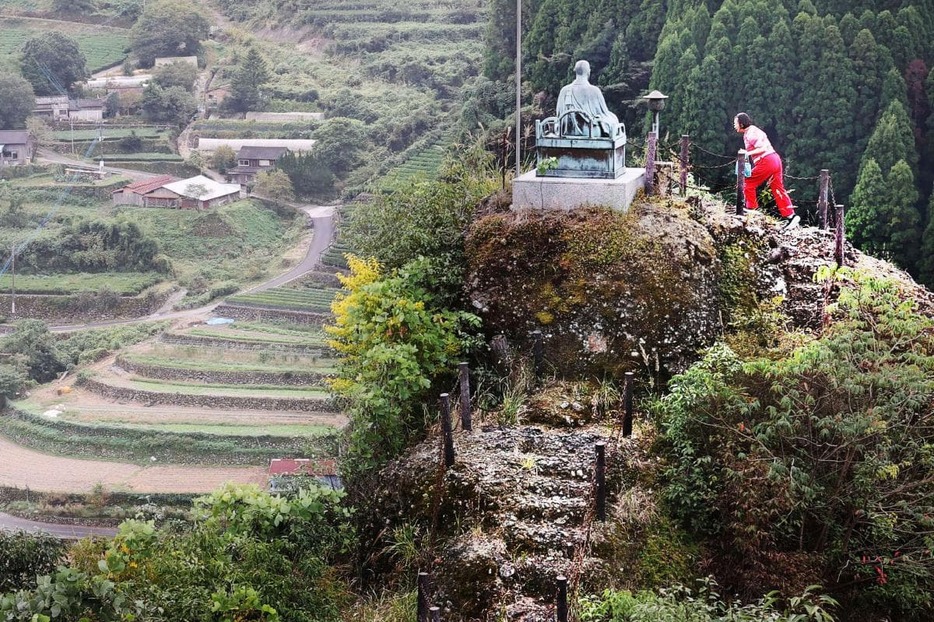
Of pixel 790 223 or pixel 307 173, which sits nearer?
pixel 790 223

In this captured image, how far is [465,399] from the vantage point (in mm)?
6480

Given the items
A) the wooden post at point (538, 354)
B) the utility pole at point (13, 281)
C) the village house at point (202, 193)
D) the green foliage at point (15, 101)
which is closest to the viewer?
the wooden post at point (538, 354)

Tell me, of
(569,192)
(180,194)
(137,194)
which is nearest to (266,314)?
(180,194)

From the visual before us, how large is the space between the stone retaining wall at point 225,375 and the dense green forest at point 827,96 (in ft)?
22.4

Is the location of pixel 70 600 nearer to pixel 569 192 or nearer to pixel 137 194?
pixel 569 192

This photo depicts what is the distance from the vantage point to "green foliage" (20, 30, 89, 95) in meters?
25.5

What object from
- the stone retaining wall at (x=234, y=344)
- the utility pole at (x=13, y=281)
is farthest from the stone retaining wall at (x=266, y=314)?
the utility pole at (x=13, y=281)

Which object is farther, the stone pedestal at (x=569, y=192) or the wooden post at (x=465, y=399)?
the stone pedestal at (x=569, y=192)

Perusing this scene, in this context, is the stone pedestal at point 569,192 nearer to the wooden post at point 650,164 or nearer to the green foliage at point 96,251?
the wooden post at point 650,164

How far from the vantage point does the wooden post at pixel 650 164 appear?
7977 mm

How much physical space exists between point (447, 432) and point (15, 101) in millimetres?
22102

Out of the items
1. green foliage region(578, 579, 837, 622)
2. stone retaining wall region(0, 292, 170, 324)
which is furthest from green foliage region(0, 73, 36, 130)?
green foliage region(578, 579, 837, 622)

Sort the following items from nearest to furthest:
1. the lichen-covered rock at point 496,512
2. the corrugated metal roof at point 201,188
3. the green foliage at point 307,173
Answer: the lichen-covered rock at point 496,512 < the corrugated metal roof at point 201,188 < the green foliage at point 307,173

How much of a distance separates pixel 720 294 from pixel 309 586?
3.96 m
